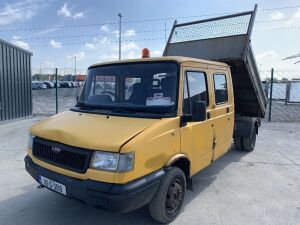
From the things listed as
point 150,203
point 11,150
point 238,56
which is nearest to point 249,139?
point 238,56

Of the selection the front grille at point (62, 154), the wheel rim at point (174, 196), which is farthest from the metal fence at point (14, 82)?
the wheel rim at point (174, 196)

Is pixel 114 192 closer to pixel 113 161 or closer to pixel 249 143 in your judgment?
pixel 113 161

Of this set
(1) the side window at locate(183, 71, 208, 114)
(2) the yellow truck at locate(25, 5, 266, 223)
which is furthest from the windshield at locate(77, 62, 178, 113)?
(1) the side window at locate(183, 71, 208, 114)

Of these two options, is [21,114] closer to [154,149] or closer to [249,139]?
[249,139]

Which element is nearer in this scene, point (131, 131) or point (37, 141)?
point (131, 131)

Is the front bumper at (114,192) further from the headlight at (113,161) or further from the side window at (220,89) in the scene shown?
the side window at (220,89)

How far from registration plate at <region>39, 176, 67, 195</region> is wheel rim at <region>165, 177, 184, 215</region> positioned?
1.31 metres

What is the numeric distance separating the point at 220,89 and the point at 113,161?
2844 mm

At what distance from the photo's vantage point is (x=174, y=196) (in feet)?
12.8

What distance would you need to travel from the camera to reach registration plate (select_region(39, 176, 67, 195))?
340 cm

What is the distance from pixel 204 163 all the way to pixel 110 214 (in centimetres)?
168

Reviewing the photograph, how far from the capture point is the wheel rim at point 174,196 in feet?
12.4

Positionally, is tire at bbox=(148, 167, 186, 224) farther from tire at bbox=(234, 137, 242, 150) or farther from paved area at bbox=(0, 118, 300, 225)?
tire at bbox=(234, 137, 242, 150)

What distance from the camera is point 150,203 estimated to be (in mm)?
3600
